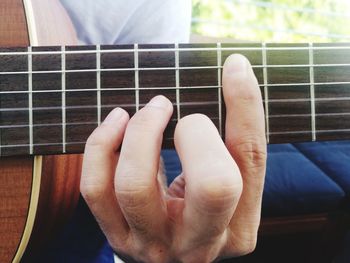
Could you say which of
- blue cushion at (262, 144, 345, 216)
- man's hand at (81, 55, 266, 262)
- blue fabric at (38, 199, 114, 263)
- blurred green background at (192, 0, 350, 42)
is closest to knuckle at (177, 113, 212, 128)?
man's hand at (81, 55, 266, 262)

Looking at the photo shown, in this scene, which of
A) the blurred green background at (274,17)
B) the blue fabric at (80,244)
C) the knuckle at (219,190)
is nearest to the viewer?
the knuckle at (219,190)

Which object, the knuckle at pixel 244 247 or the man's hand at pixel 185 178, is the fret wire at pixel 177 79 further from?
the knuckle at pixel 244 247

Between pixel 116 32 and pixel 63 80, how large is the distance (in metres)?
0.31

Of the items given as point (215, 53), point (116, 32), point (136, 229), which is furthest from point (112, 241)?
point (116, 32)

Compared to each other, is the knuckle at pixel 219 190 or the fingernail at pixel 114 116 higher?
the fingernail at pixel 114 116

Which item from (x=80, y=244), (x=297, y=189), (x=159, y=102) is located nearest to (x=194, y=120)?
(x=159, y=102)

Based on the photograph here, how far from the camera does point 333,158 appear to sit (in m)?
1.36

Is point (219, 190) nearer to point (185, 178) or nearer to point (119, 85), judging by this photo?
point (185, 178)

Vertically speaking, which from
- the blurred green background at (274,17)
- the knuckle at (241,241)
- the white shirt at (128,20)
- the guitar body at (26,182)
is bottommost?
the knuckle at (241,241)

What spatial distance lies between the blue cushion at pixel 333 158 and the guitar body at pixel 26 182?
0.92 meters

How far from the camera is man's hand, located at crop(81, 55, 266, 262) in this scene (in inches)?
18.1

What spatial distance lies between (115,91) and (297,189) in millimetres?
827

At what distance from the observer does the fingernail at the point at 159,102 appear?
0.52 meters

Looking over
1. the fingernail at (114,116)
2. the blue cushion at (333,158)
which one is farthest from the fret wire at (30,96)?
the blue cushion at (333,158)
